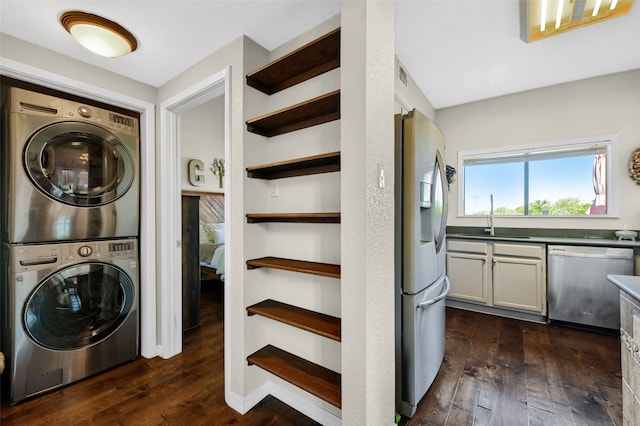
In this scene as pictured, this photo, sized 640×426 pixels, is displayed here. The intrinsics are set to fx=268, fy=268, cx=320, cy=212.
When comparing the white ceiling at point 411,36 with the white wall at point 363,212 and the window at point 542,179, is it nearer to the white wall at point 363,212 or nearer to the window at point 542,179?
the white wall at point 363,212

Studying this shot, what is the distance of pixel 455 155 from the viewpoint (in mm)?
3756

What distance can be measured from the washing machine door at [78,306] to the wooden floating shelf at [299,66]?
1800 mm

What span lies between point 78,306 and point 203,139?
2491mm

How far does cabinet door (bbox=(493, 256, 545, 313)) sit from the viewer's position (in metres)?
2.87

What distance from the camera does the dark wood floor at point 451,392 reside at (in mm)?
1589

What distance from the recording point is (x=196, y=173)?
3578 millimetres

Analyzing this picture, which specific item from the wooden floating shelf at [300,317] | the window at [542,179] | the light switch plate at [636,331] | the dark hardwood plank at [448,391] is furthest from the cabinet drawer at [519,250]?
the wooden floating shelf at [300,317]

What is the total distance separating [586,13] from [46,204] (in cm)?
393

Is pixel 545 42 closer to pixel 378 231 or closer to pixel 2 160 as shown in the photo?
pixel 378 231

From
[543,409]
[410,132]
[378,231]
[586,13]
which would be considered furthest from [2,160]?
[586,13]

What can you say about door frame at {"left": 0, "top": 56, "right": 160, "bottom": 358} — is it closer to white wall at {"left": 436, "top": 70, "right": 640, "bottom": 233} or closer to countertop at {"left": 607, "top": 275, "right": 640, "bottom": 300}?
countertop at {"left": 607, "top": 275, "right": 640, "bottom": 300}

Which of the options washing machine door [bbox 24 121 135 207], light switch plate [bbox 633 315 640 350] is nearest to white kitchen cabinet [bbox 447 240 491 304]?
light switch plate [bbox 633 315 640 350]

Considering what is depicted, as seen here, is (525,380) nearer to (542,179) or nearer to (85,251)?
(542,179)

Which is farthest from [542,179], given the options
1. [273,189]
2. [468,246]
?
[273,189]
